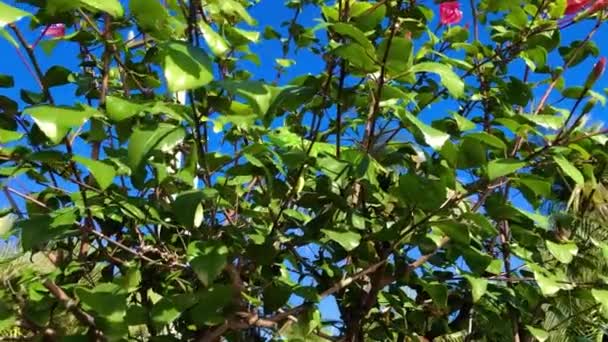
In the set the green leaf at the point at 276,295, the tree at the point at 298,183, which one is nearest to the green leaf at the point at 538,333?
the tree at the point at 298,183

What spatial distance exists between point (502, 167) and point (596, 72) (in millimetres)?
334

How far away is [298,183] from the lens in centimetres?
118

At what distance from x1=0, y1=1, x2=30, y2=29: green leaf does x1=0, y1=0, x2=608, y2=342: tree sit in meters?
0.11

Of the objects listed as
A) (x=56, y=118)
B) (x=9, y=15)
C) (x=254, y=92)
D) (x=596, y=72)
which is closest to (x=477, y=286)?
(x=596, y=72)

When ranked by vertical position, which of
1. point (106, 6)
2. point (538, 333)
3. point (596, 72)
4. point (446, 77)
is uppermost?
point (106, 6)

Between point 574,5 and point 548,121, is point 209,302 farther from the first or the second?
point 574,5

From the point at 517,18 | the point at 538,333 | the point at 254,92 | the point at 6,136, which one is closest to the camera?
the point at 254,92

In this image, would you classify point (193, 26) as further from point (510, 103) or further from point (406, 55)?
point (510, 103)

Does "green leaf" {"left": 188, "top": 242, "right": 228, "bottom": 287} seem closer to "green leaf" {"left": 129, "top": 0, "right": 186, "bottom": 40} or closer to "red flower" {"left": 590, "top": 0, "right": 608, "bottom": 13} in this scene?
"green leaf" {"left": 129, "top": 0, "right": 186, "bottom": 40}

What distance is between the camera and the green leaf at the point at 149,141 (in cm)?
82

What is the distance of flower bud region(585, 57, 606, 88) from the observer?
124cm

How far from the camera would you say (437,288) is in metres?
1.32

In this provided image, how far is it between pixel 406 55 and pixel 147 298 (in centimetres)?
70

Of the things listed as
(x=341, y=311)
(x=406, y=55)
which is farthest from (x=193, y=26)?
(x=341, y=311)
